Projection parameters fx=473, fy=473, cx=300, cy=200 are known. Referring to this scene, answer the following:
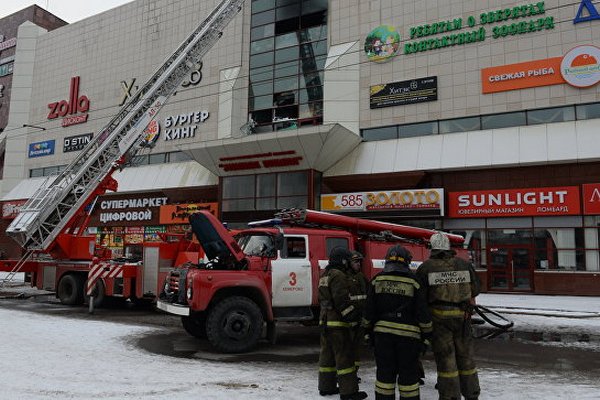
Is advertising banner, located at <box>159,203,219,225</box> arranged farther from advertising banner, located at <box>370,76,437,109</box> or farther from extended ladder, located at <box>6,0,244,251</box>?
advertising banner, located at <box>370,76,437,109</box>

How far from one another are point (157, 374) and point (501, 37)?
70.5 feet

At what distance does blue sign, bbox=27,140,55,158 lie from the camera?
36.9 meters

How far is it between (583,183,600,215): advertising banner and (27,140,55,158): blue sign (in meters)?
35.6

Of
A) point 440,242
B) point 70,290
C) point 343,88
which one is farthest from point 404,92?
point 440,242

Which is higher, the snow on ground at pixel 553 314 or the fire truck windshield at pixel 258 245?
the fire truck windshield at pixel 258 245

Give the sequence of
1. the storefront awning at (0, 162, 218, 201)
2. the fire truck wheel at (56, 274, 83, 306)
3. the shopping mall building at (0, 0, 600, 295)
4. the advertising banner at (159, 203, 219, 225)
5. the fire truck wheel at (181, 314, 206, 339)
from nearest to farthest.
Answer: the fire truck wheel at (181, 314, 206, 339)
the fire truck wheel at (56, 274, 83, 306)
the shopping mall building at (0, 0, 600, 295)
the storefront awning at (0, 162, 218, 201)
the advertising banner at (159, 203, 219, 225)

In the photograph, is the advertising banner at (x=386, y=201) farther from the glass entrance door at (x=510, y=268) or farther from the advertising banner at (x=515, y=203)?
the glass entrance door at (x=510, y=268)

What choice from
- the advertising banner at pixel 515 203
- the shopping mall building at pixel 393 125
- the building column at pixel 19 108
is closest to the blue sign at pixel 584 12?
the shopping mall building at pixel 393 125

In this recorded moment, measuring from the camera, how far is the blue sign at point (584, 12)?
2011cm

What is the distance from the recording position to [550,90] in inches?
812

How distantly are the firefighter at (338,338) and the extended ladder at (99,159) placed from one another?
12.2 metres

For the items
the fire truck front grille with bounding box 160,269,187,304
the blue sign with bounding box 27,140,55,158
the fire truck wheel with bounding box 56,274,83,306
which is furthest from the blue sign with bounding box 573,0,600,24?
the blue sign with bounding box 27,140,55,158

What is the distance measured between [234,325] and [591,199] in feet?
55.7

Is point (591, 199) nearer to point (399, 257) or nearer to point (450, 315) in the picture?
point (450, 315)
